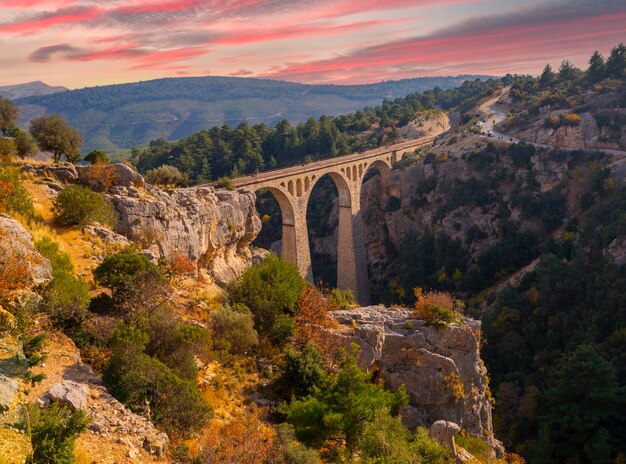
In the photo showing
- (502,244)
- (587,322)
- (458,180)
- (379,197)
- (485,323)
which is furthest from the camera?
(379,197)

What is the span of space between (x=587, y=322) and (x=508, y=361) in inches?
220

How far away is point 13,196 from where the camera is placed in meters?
15.4

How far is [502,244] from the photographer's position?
4703 cm

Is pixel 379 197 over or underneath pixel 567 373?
over

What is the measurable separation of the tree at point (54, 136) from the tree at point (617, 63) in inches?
2571

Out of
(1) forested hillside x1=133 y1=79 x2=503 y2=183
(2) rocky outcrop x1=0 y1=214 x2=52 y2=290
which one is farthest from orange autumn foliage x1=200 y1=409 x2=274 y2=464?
(1) forested hillside x1=133 y1=79 x2=503 y2=183

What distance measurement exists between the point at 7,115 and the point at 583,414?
31640mm

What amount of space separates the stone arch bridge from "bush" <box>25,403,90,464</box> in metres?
23.1

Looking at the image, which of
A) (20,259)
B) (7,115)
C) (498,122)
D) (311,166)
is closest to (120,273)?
(20,259)

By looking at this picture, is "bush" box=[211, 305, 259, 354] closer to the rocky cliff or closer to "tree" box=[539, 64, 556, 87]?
the rocky cliff

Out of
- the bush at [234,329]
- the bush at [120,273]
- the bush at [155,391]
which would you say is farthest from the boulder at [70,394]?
the bush at [234,329]

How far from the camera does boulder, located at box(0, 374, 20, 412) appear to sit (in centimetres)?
837

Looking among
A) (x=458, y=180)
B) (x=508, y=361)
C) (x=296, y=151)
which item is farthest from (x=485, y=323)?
(x=296, y=151)

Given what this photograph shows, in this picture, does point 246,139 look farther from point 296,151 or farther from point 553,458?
point 553,458
